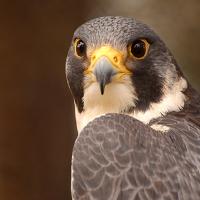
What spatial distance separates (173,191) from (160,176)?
76 mm

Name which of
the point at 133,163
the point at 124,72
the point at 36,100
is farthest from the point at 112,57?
the point at 36,100

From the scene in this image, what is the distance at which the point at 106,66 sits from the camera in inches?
124

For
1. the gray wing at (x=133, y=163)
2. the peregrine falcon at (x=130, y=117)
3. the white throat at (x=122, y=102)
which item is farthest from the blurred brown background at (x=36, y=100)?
the gray wing at (x=133, y=163)

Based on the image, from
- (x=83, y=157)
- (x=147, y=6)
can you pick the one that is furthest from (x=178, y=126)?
(x=147, y=6)

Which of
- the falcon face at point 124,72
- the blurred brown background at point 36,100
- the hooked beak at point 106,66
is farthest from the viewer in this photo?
the blurred brown background at point 36,100

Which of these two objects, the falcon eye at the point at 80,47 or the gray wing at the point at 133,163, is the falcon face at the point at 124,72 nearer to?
the falcon eye at the point at 80,47

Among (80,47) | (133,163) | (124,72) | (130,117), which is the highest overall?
(80,47)

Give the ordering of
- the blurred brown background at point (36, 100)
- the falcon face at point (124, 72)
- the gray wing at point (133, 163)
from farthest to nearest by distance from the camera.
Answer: the blurred brown background at point (36, 100) < the falcon face at point (124, 72) < the gray wing at point (133, 163)

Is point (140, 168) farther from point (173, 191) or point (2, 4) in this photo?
point (2, 4)

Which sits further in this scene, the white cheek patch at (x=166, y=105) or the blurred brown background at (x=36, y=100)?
the blurred brown background at (x=36, y=100)

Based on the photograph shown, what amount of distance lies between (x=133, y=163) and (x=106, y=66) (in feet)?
1.66

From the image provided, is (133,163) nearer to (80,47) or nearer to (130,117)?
(130,117)

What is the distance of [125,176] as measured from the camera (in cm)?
283

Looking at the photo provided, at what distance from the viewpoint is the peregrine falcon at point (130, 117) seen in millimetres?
2828
